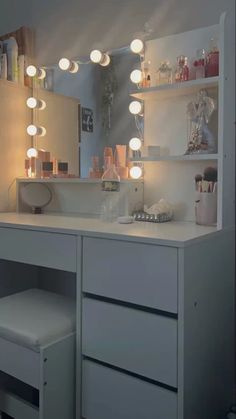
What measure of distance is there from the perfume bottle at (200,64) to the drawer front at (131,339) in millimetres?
877

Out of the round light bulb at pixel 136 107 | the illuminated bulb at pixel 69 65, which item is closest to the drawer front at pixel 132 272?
the round light bulb at pixel 136 107

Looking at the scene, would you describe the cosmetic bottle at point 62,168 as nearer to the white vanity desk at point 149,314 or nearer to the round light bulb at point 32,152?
the round light bulb at point 32,152

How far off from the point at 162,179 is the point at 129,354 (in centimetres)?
73

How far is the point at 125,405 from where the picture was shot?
119cm

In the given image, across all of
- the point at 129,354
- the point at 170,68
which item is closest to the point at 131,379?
the point at 129,354

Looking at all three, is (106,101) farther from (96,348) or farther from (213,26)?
(96,348)

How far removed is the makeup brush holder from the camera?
4.49 feet

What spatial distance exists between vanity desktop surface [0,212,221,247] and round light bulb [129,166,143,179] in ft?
0.80

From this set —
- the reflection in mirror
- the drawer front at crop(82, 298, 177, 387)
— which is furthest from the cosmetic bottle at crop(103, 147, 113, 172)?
the drawer front at crop(82, 298, 177, 387)

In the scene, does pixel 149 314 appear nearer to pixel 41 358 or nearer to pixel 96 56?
pixel 41 358

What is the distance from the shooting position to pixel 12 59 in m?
1.93

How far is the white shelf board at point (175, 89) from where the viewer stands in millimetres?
1352

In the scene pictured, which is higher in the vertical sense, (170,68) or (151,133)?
(170,68)

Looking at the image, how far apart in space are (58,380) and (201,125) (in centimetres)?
103
